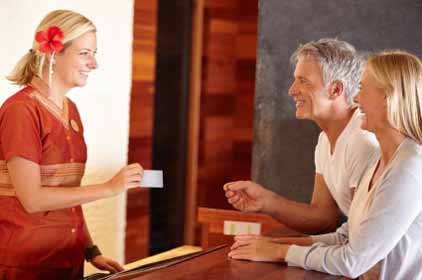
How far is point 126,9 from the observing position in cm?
451

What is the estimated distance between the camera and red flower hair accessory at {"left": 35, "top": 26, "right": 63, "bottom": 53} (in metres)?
2.59

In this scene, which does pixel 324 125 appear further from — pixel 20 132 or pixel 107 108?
pixel 107 108

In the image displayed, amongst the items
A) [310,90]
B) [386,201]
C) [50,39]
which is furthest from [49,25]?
[386,201]

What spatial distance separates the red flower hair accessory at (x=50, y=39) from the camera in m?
2.59

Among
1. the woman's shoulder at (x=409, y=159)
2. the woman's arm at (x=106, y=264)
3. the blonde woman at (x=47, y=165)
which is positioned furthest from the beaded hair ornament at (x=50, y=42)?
the woman's shoulder at (x=409, y=159)

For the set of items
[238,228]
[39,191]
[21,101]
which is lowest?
[238,228]

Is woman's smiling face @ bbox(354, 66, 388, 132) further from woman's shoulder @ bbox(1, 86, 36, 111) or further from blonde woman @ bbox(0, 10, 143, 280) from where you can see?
woman's shoulder @ bbox(1, 86, 36, 111)

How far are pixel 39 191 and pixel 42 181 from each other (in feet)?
0.37

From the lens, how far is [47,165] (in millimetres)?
2574

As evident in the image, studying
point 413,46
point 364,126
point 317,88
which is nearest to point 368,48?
point 413,46

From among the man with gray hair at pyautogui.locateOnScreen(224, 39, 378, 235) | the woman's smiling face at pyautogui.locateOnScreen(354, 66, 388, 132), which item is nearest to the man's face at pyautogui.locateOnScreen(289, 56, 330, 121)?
the man with gray hair at pyautogui.locateOnScreen(224, 39, 378, 235)

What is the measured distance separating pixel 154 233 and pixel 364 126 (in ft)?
12.5

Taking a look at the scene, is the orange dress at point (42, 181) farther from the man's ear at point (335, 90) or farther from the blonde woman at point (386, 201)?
the man's ear at point (335, 90)

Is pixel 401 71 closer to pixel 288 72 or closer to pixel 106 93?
pixel 288 72
